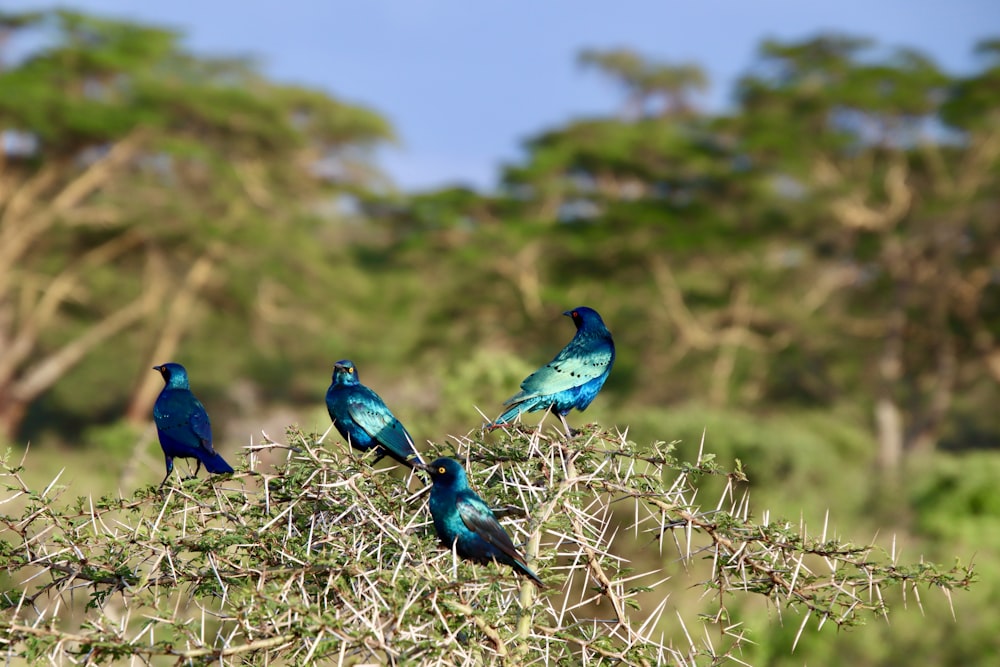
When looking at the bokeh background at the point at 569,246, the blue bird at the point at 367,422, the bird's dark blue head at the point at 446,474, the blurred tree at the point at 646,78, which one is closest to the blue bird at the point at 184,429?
the blue bird at the point at 367,422

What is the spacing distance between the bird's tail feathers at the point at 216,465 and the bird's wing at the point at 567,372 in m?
1.07

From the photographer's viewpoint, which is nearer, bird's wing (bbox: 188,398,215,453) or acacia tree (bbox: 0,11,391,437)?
bird's wing (bbox: 188,398,215,453)

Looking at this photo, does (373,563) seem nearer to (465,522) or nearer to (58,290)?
(465,522)

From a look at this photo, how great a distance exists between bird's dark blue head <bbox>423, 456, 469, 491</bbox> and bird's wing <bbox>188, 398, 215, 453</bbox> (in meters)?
1.03

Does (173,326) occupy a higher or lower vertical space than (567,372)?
lower

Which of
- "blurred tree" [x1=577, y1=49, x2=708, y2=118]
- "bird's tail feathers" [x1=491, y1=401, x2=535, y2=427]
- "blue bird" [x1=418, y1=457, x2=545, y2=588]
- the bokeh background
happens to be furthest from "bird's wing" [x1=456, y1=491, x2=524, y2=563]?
"blurred tree" [x1=577, y1=49, x2=708, y2=118]

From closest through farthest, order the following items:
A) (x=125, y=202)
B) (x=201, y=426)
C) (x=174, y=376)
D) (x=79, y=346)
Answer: (x=201, y=426) < (x=174, y=376) < (x=125, y=202) < (x=79, y=346)

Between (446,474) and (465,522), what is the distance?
166 mm

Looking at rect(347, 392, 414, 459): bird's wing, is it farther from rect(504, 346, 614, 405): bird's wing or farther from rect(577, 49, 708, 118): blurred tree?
rect(577, 49, 708, 118): blurred tree

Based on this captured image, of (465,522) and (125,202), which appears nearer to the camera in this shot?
(465,522)

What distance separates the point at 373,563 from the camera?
387 cm

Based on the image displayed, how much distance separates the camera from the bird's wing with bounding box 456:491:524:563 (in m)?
3.78

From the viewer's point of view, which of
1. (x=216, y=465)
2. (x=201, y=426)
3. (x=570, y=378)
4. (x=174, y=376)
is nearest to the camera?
(x=216, y=465)

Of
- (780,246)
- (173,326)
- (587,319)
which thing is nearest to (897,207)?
(780,246)
